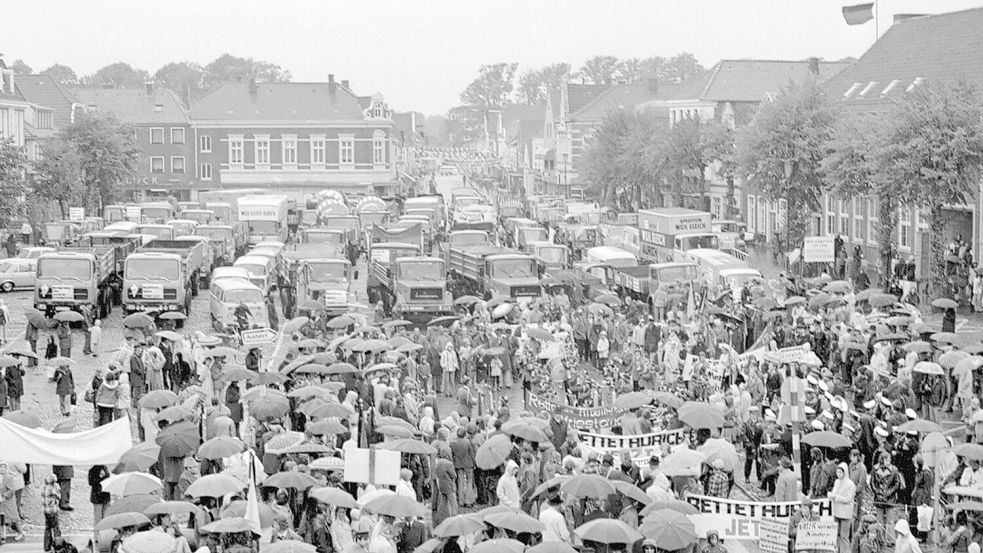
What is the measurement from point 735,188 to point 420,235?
22859 mm

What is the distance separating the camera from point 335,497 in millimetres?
17844

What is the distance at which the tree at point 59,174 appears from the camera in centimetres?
7538

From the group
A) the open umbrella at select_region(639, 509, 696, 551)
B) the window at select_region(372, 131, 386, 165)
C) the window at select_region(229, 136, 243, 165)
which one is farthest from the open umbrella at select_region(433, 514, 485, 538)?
the window at select_region(229, 136, 243, 165)

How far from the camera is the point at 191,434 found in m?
21.9

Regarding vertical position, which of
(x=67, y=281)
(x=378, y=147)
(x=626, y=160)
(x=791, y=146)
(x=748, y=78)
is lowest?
(x=67, y=281)

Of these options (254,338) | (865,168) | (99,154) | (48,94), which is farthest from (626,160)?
(254,338)

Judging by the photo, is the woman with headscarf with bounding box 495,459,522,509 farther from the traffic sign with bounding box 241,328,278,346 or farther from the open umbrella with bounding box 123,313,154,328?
the open umbrella with bounding box 123,313,154,328

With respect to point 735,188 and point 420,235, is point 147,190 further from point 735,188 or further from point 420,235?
point 420,235

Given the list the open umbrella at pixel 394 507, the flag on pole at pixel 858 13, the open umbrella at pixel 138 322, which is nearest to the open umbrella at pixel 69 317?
the open umbrella at pixel 138 322

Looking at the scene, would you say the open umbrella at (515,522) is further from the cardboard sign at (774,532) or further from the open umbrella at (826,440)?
the open umbrella at (826,440)

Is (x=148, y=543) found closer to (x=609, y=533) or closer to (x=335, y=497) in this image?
(x=335, y=497)

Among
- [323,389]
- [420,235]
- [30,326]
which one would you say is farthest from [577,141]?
[323,389]

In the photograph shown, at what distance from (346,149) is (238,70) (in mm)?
76994

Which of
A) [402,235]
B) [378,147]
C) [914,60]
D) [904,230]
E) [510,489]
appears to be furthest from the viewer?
[378,147]
